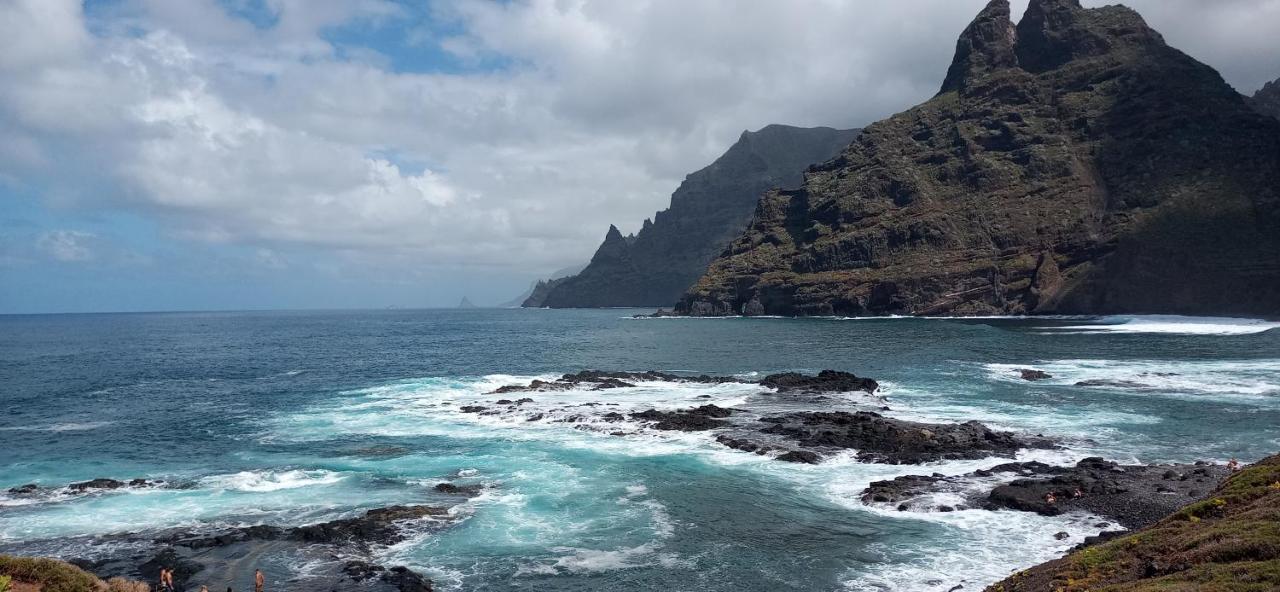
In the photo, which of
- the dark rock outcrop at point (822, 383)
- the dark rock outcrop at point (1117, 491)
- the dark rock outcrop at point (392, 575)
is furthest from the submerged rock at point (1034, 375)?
the dark rock outcrop at point (392, 575)

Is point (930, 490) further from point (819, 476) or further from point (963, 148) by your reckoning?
point (963, 148)

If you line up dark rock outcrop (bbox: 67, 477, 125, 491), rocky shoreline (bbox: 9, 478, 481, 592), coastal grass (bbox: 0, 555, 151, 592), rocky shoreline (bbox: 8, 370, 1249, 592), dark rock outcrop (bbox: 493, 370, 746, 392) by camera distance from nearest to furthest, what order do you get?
1. coastal grass (bbox: 0, 555, 151, 592)
2. rocky shoreline (bbox: 9, 478, 481, 592)
3. rocky shoreline (bbox: 8, 370, 1249, 592)
4. dark rock outcrop (bbox: 67, 477, 125, 491)
5. dark rock outcrop (bbox: 493, 370, 746, 392)

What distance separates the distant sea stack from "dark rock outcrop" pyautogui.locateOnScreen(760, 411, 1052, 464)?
426 feet

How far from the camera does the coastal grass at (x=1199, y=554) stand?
13.5 metres

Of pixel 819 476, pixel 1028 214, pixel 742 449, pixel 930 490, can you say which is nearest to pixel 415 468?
pixel 742 449

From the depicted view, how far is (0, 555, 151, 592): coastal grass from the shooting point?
1742cm

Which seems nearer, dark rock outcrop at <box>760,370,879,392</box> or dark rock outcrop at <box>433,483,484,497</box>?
dark rock outcrop at <box>433,483,484,497</box>

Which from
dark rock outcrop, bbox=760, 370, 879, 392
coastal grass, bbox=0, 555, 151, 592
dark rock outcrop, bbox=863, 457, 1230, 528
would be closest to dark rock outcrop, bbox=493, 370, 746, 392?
dark rock outcrop, bbox=760, 370, 879, 392

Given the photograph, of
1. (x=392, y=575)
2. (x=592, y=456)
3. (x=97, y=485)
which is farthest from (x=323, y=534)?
(x=97, y=485)

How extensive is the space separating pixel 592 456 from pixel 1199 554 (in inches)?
1227

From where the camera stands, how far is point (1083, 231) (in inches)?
6220

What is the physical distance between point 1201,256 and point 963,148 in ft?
216

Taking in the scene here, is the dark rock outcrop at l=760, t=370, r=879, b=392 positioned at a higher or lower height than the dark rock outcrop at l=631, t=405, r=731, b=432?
higher

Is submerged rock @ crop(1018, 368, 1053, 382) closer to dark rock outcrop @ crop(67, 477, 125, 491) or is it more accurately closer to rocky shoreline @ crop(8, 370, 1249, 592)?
rocky shoreline @ crop(8, 370, 1249, 592)
